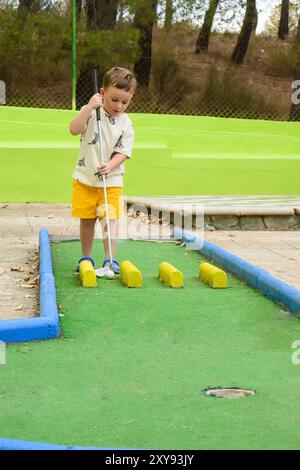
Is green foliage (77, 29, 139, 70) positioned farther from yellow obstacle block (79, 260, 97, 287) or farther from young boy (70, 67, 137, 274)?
yellow obstacle block (79, 260, 97, 287)

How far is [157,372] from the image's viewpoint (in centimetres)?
361

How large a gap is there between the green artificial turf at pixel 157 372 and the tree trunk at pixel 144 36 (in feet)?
33.9

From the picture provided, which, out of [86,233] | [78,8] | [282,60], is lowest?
[86,233]

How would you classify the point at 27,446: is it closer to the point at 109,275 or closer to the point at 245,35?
the point at 109,275

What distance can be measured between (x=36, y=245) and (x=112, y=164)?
5.58 feet

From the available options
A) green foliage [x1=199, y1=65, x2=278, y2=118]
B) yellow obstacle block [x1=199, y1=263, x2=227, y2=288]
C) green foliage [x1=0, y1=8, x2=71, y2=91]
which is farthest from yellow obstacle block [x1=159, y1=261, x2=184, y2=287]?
green foliage [x1=199, y1=65, x2=278, y2=118]

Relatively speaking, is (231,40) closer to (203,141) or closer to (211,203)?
(203,141)

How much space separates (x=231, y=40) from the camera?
60.2ft

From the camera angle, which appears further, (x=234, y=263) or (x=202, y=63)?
(x=202, y=63)

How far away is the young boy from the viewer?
18.9 ft

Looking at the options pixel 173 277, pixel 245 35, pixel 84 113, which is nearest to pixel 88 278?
pixel 173 277

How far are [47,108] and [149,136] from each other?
1.43 m

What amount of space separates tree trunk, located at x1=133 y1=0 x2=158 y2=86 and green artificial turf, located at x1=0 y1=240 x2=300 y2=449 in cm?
1033

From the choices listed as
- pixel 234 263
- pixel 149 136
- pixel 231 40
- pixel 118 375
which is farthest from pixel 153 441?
pixel 231 40
